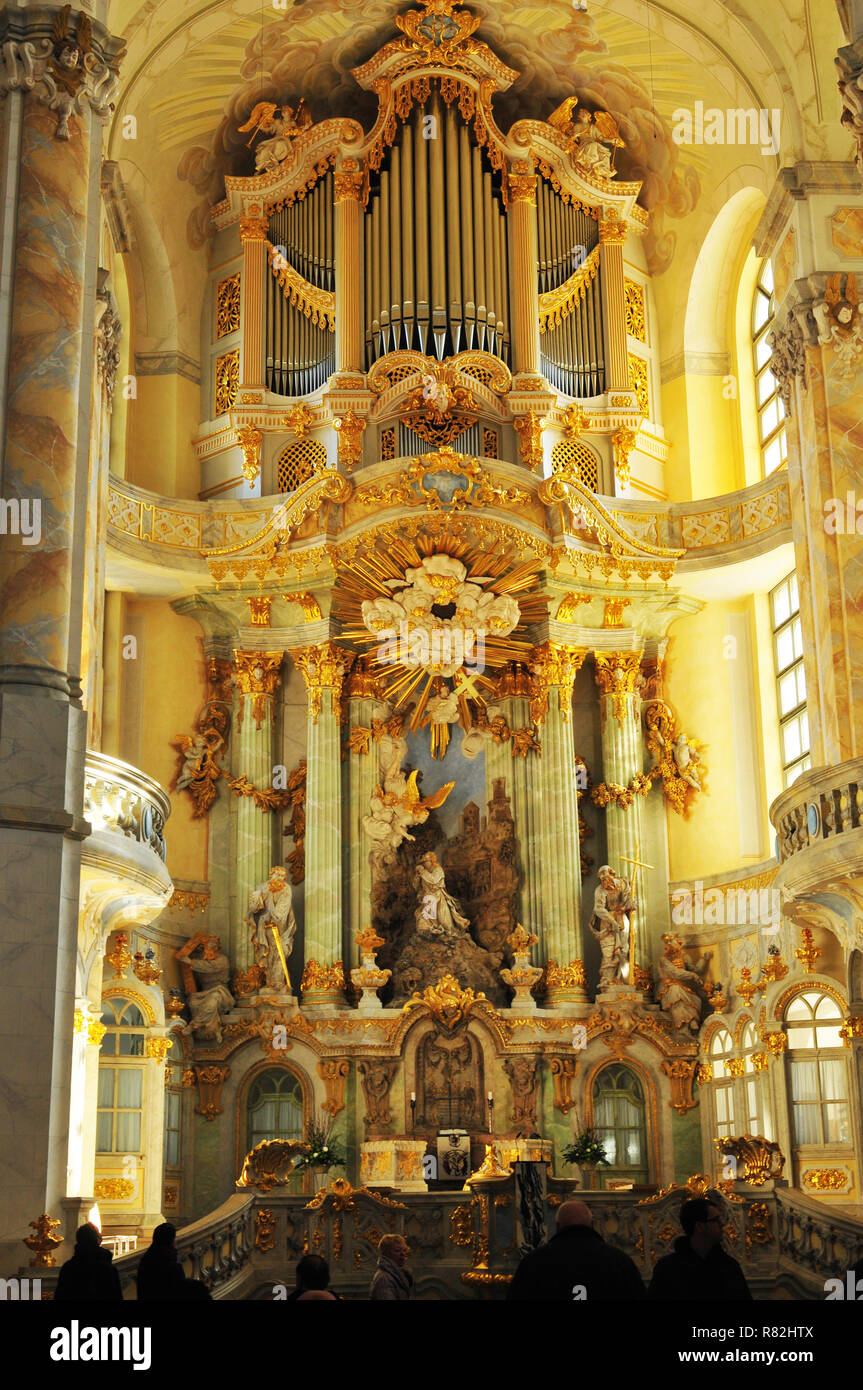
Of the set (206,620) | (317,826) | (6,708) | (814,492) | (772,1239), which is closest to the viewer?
(6,708)

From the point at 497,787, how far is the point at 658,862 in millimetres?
2733

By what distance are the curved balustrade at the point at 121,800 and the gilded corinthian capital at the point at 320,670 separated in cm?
696

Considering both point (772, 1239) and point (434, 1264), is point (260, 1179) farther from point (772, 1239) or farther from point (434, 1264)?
point (772, 1239)

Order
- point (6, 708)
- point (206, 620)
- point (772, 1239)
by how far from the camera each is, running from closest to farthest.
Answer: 1. point (6, 708)
2. point (772, 1239)
3. point (206, 620)

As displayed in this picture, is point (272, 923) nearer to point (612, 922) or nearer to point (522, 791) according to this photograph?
point (522, 791)

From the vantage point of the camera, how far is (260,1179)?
55.5 ft

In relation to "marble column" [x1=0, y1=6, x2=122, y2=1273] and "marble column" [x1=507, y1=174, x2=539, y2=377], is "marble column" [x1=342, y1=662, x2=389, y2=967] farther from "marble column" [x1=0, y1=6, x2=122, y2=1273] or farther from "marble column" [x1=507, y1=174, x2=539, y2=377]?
"marble column" [x1=0, y1=6, x2=122, y2=1273]

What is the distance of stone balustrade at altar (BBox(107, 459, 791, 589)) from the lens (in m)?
24.2

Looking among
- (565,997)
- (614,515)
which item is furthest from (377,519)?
(565,997)

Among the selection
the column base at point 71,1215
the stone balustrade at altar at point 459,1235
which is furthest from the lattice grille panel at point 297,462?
the column base at point 71,1215

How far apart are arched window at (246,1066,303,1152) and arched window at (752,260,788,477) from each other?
11938 millimetres

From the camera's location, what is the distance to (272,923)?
923 inches

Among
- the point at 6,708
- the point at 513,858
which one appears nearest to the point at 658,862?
the point at 513,858

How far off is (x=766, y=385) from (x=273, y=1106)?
13.6 meters
